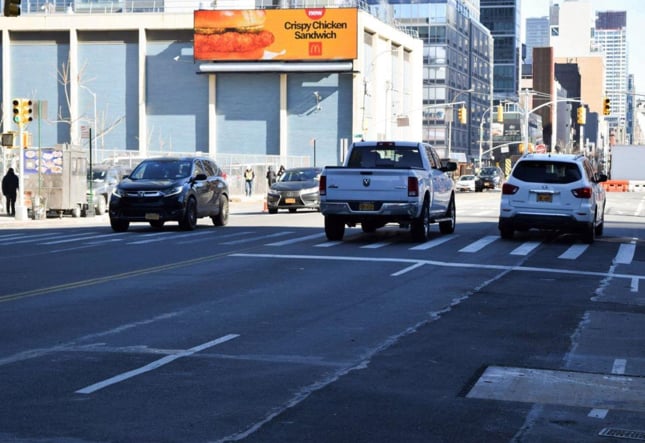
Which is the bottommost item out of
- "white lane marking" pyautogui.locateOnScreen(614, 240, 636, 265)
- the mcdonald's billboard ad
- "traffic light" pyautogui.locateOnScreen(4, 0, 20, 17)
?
"white lane marking" pyautogui.locateOnScreen(614, 240, 636, 265)

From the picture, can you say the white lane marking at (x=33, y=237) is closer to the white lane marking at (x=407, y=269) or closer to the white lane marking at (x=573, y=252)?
the white lane marking at (x=407, y=269)

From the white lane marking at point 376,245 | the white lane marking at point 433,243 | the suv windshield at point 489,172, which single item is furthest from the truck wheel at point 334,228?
the suv windshield at point 489,172

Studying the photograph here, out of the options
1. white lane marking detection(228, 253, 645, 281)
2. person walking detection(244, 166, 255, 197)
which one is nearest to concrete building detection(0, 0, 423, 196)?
person walking detection(244, 166, 255, 197)

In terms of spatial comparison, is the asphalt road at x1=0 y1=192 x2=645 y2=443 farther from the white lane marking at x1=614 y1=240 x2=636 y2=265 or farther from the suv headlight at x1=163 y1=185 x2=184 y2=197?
the suv headlight at x1=163 y1=185 x2=184 y2=197

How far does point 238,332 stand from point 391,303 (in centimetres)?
314

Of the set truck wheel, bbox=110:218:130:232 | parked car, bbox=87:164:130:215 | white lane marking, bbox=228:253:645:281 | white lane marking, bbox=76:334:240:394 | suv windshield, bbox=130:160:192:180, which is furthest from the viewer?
parked car, bbox=87:164:130:215

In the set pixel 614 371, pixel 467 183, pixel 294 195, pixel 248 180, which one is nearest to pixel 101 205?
pixel 294 195

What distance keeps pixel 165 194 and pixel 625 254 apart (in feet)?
37.4

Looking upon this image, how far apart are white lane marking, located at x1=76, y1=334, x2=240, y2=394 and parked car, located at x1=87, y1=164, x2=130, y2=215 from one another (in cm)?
3163

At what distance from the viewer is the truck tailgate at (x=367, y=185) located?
24312mm

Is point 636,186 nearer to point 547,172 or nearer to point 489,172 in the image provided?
point 489,172

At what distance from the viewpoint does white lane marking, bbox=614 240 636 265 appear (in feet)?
70.9

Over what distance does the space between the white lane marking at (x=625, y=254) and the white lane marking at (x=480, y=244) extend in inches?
108

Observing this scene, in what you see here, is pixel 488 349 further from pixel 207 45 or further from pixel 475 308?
pixel 207 45
